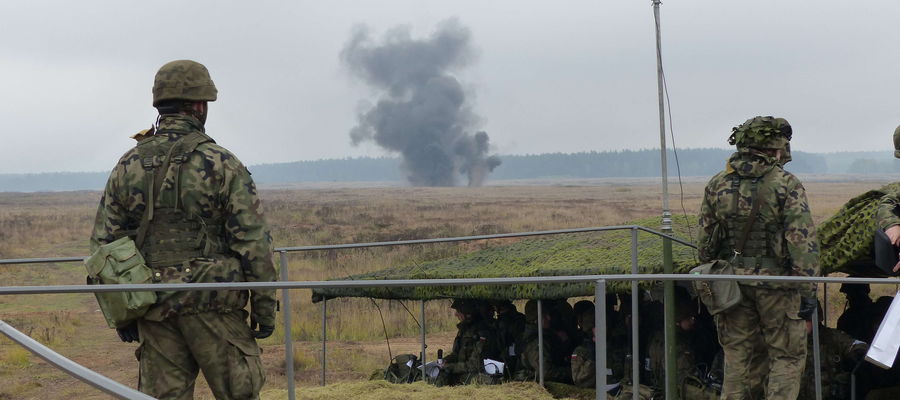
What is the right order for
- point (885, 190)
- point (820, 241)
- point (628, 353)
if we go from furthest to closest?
point (628, 353) → point (820, 241) → point (885, 190)

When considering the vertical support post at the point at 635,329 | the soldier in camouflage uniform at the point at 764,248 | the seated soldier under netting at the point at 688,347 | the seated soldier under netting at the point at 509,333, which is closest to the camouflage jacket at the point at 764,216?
the soldier in camouflage uniform at the point at 764,248

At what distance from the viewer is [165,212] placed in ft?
15.2

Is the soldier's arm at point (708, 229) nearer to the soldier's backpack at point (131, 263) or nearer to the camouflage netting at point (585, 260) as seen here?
the camouflage netting at point (585, 260)

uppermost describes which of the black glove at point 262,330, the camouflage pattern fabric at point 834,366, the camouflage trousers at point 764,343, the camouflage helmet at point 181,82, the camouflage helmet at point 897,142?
the camouflage helmet at point 181,82

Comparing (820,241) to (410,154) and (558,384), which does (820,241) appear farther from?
(410,154)

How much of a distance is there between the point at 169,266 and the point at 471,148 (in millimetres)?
124028

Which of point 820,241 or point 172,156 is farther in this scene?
point 820,241

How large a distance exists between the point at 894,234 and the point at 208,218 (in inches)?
150

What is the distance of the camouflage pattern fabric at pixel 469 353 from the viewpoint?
364 inches

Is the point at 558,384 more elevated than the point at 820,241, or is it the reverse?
the point at 820,241

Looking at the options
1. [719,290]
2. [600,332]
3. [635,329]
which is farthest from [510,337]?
[600,332]

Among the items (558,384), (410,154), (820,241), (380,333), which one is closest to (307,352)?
(380,333)

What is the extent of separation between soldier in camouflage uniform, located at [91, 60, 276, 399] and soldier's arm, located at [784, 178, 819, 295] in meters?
3.10

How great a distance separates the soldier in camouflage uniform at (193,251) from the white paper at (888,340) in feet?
9.75
